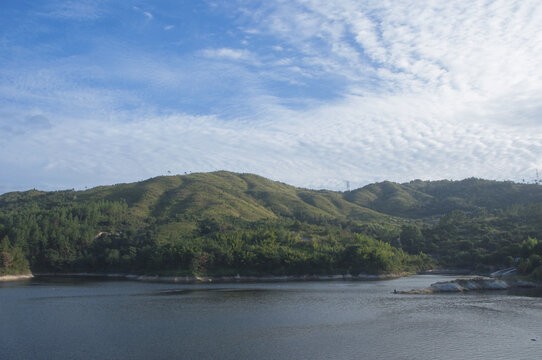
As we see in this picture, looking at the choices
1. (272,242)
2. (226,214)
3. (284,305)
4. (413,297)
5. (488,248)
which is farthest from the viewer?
(226,214)

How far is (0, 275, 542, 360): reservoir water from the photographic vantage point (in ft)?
109

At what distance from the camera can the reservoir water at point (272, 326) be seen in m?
33.3

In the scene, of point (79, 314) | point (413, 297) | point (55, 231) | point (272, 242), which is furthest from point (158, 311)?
point (55, 231)

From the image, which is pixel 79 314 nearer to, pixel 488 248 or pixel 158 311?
pixel 158 311

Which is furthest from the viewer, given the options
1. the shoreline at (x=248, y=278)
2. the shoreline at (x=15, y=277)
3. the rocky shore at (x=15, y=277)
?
the shoreline at (x=248, y=278)

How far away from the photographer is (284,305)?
183ft

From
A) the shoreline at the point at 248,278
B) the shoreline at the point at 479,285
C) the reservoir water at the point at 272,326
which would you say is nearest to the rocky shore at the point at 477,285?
the shoreline at the point at 479,285

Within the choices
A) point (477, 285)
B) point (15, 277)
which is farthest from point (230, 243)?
point (477, 285)

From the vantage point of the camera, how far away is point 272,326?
42719mm

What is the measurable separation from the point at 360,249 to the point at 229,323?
2481 inches

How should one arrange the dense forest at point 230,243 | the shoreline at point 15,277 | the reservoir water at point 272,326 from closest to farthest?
1. the reservoir water at point 272,326
2. the shoreline at point 15,277
3. the dense forest at point 230,243

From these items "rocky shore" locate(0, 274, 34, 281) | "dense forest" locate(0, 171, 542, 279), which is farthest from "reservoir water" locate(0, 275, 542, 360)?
"dense forest" locate(0, 171, 542, 279)

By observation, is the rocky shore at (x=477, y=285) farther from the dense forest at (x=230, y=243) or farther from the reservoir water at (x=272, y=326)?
the reservoir water at (x=272, y=326)

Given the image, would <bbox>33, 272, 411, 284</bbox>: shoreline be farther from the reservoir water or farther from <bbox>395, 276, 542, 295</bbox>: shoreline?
the reservoir water
